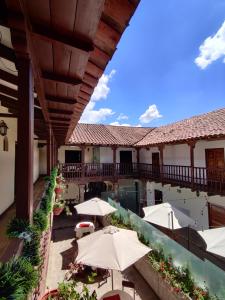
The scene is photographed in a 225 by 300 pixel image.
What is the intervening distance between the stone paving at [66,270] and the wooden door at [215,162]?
21.6 ft

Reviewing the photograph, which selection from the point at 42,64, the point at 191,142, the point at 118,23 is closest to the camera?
the point at 118,23

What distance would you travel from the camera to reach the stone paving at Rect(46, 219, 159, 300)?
7742 millimetres

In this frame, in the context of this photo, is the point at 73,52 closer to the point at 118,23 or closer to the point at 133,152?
the point at 118,23

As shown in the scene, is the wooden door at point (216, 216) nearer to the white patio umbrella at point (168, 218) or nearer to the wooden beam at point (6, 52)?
the white patio umbrella at point (168, 218)

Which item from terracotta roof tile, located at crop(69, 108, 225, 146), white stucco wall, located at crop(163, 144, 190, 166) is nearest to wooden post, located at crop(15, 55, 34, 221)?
terracotta roof tile, located at crop(69, 108, 225, 146)

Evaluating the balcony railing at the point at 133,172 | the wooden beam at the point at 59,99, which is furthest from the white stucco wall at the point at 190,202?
the wooden beam at the point at 59,99

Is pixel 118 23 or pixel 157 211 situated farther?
pixel 157 211

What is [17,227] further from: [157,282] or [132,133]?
[132,133]

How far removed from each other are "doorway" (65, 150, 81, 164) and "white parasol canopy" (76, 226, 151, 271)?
13.1m

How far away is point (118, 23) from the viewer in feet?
5.65

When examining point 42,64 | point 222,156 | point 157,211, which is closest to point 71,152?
point 157,211

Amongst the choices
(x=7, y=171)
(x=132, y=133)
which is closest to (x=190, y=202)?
(x=132, y=133)

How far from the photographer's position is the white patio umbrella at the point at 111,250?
20.7ft

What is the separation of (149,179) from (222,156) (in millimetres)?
6392
